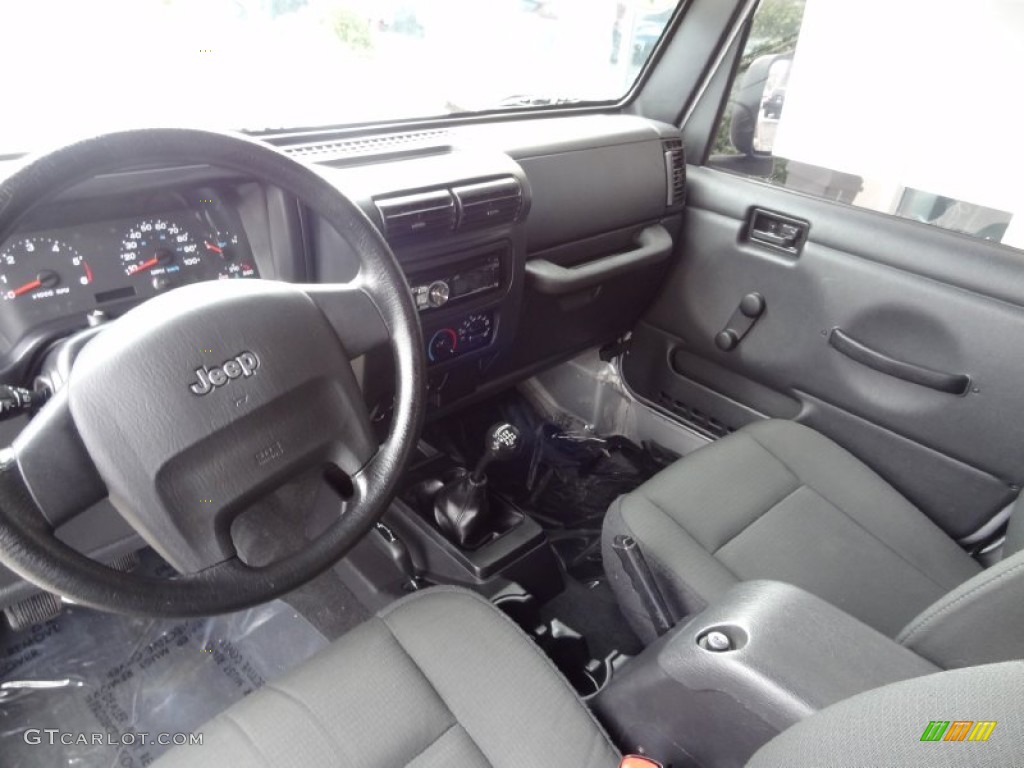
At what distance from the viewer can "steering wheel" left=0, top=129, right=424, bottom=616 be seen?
677 mm

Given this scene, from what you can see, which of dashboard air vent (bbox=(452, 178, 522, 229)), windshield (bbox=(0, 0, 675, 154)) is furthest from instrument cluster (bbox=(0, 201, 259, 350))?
dashboard air vent (bbox=(452, 178, 522, 229))

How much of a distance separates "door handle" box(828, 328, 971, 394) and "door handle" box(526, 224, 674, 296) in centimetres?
44

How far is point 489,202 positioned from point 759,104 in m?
0.88

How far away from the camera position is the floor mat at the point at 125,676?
134cm

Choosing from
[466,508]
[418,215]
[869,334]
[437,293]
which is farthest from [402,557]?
[869,334]

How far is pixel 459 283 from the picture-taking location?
1.37 meters

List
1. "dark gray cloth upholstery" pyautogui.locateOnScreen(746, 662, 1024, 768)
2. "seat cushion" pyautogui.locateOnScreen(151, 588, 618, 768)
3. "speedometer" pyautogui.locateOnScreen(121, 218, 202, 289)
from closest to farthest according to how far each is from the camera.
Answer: "dark gray cloth upholstery" pyautogui.locateOnScreen(746, 662, 1024, 768) → "seat cushion" pyautogui.locateOnScreen(151, 588, 618, 768) → "speedometer" pyautogui.locateOnScreen(121, 218, 202, 289)

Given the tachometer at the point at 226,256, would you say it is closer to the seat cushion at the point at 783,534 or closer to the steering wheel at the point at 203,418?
the steering wheel at the point at 203,418

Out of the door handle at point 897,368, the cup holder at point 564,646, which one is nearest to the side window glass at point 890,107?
the door handle at point 897,368

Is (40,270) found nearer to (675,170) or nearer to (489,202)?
(489,202)

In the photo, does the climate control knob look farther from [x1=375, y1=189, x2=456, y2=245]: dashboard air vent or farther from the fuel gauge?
the fuel gauge

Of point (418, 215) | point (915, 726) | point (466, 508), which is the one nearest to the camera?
point (915, 726)

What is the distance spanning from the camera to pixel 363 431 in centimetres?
91

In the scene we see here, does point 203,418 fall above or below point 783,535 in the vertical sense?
above
